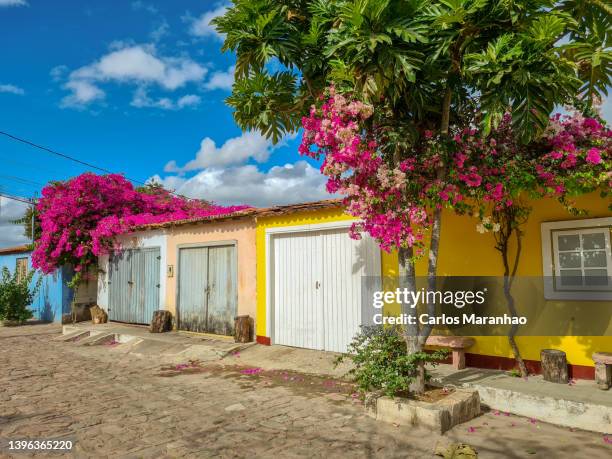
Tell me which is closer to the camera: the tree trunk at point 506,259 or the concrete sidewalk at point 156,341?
the tree trunk at point 506,259

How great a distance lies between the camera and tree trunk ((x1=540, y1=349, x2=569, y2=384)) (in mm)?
5637

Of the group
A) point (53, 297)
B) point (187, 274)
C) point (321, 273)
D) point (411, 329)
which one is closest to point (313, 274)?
point (321, 273)

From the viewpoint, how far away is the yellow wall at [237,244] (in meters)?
9.75

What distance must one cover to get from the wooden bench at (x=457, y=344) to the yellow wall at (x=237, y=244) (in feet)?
14.2

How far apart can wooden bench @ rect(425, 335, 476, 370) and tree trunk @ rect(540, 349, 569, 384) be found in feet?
3.50

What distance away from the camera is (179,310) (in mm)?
11398

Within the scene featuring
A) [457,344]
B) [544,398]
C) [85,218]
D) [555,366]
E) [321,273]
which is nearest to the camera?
[544,398]

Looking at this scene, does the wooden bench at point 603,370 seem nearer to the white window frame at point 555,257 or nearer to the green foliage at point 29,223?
the white window frame at point 555,257

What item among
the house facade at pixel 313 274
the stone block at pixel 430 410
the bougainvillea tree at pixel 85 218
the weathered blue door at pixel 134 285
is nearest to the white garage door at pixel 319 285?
the house facade at pixel 313 274

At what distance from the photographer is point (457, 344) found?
21.2 feet

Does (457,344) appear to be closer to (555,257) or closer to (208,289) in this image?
(555,257)

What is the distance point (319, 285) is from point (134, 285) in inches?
268

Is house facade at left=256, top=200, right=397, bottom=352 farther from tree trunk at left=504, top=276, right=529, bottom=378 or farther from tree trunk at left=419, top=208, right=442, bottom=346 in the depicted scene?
tree trunk at left=419, top=208, right=442, bottom=346

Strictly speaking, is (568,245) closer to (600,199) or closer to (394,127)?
(600,199)
